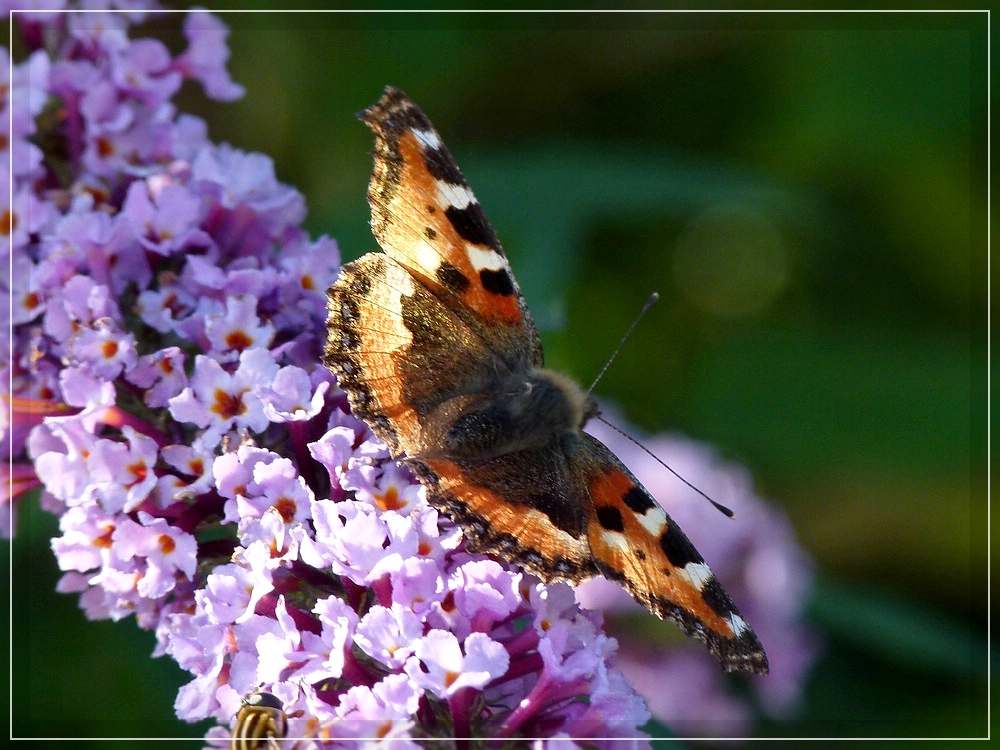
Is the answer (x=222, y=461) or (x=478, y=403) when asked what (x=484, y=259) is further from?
(x=222, y=461)

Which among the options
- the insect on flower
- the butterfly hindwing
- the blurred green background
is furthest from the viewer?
the blurred green background

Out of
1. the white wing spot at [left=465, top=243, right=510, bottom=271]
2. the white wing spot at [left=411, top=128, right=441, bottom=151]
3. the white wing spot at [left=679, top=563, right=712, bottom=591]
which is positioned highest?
the white wing spot at [left=411, top=128, right=441, bottom=151]

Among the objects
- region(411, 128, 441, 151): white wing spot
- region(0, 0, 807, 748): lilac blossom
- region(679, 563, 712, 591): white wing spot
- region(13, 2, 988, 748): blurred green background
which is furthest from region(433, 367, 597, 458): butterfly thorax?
region(13, 2, 988, 748): blurred green background

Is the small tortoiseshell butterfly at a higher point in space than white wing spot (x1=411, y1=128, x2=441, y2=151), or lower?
lower

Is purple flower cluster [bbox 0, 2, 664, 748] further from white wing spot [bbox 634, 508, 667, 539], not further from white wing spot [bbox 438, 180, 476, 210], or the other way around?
white wing spot [bbox 438, 180, 476, 210]

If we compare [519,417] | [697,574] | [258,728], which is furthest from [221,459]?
[697,574]

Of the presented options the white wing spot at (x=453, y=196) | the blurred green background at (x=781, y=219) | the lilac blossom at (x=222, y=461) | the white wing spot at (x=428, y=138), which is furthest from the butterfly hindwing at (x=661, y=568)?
the blurred green background at (x=781, y=219)

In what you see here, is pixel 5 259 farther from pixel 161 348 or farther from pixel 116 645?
pixel 116 645
